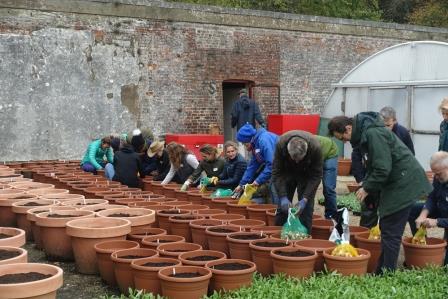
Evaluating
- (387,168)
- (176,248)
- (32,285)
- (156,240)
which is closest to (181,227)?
(156,240)

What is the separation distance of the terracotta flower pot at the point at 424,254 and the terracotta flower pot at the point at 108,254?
8.52ft

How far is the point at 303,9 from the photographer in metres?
26.3

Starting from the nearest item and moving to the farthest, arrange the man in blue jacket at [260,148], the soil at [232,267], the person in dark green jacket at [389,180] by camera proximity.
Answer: the soil at [232,267] → the person in dark green jacket at [389,180] → the man in blue jacket at [260,148]

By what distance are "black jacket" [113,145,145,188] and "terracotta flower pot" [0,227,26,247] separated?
12.7 feet

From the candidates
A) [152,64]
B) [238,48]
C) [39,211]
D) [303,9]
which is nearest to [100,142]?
[152,64]

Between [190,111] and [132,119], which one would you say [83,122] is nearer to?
[132,119]

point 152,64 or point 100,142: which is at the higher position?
point 152,64

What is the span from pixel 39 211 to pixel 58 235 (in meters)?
0.62

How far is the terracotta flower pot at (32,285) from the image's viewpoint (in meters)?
3.91

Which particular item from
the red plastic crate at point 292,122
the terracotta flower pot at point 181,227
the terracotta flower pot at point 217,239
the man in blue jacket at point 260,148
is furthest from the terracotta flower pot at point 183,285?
the red plastic crate at point 292,122

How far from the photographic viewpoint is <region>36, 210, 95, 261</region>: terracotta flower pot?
6059 millimetres

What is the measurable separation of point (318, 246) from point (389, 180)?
0.99 meters

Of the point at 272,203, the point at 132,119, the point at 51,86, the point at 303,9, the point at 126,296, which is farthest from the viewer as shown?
the point at 303,9

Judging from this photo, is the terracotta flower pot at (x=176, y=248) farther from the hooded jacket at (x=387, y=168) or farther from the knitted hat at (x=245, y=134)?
the knitted hat at (x=245, y=134)
